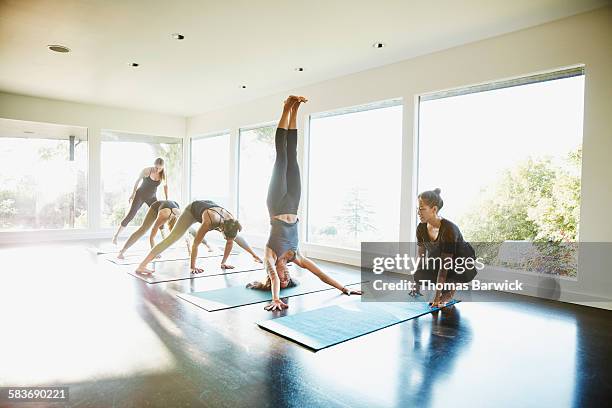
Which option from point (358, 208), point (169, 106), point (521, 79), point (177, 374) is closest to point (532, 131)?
point (521, 79)

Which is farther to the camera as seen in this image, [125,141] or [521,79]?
[125,141]

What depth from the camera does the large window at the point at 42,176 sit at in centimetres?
702

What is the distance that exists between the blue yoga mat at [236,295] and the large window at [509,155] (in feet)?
5.54

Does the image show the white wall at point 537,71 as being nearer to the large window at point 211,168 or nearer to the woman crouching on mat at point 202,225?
the woman crouching on mat at point 202,225

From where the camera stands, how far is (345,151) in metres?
5.73

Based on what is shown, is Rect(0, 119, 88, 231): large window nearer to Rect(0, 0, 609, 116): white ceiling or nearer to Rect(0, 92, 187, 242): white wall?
Rect(0, 92, 187, 242): white wall

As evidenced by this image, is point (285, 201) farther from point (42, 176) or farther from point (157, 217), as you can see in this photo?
point (42, 176)

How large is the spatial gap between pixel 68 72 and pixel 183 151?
3715mm

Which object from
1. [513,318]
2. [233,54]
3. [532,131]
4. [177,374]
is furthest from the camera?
[233,54]

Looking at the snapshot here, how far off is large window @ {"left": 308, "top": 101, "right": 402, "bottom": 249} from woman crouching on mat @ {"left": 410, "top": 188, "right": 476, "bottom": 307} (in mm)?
1685

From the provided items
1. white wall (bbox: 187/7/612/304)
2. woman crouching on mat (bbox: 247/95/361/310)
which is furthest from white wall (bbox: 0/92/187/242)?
woman crouching on mat (bbox: 247/95/361/310)

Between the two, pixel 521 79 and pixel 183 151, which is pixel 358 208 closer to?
pixel 521 79

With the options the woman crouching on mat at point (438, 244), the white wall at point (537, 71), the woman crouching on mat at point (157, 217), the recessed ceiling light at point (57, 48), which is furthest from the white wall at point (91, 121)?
the woman crouching on mat at point (438, 244)

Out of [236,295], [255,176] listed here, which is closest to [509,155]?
[236,295]
